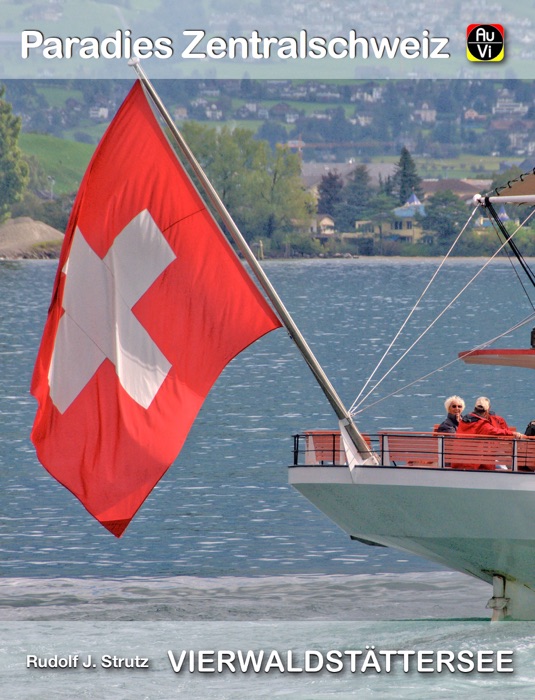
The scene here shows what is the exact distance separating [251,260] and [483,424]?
4.61 meters

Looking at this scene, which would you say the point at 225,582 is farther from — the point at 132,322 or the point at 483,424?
the point at 132,322

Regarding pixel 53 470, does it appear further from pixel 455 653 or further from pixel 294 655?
pixel 455 653

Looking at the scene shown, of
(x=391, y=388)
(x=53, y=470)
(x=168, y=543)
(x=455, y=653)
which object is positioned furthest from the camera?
(x=391, y=388)

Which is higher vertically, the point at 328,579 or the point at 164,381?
the point at 164,381

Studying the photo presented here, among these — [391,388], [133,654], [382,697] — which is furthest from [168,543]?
[391,388]

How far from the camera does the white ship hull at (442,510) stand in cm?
2375

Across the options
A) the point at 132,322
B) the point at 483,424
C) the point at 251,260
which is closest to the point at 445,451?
the point at 483,424

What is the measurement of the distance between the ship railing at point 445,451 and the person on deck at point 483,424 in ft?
1.32

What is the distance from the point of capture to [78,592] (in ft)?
96.2

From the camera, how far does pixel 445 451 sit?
78.8 feet

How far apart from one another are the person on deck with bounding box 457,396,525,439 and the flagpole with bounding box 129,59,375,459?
1.48m

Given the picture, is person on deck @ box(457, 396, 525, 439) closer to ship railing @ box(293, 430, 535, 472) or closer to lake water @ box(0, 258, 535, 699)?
ship railing @ box(293, 430, 535, 472)

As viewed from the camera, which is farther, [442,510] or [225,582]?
[225,582]

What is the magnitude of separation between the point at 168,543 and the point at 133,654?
1099cm
